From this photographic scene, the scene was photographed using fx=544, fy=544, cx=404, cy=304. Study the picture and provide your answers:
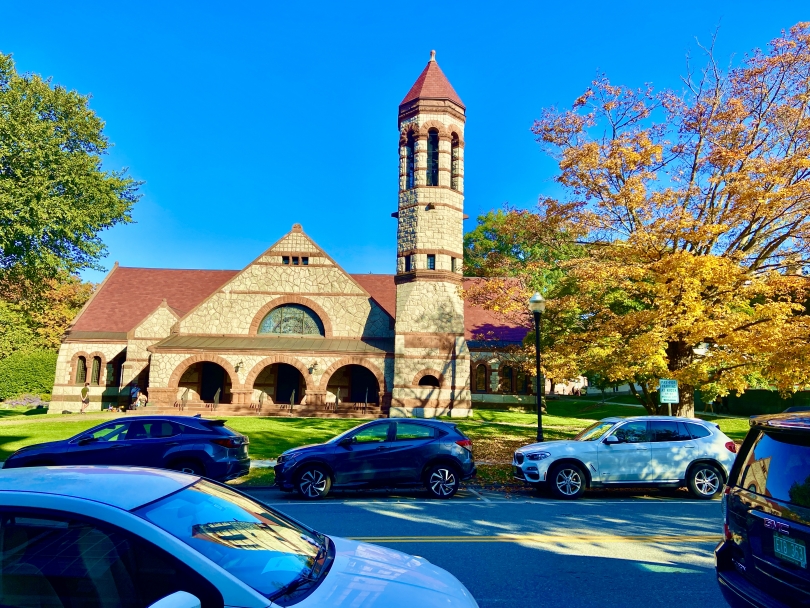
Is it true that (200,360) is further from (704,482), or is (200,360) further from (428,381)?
(704,482)

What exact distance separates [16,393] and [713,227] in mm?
42762

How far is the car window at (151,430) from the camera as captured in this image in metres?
10.4

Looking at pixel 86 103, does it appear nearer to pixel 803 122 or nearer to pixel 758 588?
pixel 803 122

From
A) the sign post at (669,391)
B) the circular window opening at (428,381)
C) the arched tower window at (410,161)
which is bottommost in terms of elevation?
the sign post at (669,391)

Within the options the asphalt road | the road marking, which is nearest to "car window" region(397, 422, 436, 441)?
the asphalt road

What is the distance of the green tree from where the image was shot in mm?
19078

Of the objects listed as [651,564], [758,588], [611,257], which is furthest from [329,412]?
[758,588]

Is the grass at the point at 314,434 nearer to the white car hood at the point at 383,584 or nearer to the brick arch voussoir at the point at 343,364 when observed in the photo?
the brick arch voussoir at the point at 343,364

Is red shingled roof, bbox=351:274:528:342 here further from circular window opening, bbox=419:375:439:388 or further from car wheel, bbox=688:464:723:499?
car wheel, bbox=688:464:723:499

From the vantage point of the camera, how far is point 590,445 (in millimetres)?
10320

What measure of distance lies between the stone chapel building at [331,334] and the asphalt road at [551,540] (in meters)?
16.5

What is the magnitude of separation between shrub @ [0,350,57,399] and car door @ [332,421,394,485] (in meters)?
36.7

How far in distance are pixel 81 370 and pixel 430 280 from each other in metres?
21.6

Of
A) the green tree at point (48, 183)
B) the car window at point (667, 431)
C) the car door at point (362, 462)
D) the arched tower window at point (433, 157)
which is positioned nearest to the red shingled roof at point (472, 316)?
the arched tower window at point (433, 157)
